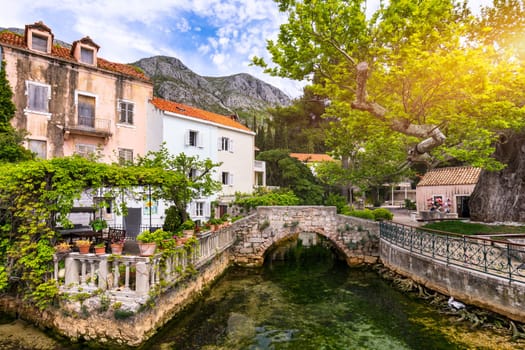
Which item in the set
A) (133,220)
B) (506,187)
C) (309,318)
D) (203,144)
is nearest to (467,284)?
(309,318)

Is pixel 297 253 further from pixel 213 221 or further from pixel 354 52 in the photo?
pixel 354 52

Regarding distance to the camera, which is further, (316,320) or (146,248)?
(316,320)

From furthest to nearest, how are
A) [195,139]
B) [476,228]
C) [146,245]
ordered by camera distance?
[195,139] → [476,228] → [146,245]

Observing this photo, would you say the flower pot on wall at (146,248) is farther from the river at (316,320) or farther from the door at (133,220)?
the door at (133,220)

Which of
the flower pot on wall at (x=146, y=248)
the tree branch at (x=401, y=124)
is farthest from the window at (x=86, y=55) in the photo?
the tree branch at (x=401, y=124)

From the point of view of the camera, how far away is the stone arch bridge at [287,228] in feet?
61.3

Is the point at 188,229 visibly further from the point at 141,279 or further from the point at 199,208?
the point at 199,208

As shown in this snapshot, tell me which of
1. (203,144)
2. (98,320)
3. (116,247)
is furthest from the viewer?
(203,144)

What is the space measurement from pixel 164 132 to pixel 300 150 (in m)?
35.9

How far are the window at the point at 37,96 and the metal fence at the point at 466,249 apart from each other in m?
21.9

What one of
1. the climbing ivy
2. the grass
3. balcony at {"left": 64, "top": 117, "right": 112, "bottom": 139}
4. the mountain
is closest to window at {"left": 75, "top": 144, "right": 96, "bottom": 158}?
balcony at {"left": 64, "top": 117, "right": 112, "bottom": 139}

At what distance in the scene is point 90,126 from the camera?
20.7m

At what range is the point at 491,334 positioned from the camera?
905cm

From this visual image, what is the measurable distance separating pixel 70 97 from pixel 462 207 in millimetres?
30681
